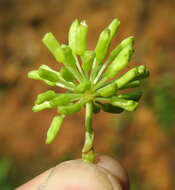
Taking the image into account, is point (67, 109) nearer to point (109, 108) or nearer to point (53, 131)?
point (53, 131)

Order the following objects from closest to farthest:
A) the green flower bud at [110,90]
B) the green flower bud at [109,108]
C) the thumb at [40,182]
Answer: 1. the green flower bud at [110,90]
2. the green flower bud at [109,108]
3. the thumb at [40,182]

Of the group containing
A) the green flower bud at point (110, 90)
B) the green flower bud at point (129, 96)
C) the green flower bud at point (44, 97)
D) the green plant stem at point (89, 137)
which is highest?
the green flower bud at point (44, 97)

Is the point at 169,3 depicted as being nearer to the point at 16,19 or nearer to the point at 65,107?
the point at 16,19

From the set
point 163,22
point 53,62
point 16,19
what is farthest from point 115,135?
point 16,19

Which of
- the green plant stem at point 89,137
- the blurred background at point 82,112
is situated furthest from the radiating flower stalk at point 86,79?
the blurred background at point 82,112

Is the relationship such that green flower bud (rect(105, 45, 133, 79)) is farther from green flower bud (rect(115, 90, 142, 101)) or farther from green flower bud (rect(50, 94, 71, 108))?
green flower bud (rect(50, 94, 71, 108))

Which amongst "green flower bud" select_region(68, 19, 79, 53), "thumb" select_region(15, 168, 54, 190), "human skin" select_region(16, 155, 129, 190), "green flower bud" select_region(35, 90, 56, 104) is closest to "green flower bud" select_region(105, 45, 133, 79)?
"green flower bud" select_region(68, 19, 79, 53)

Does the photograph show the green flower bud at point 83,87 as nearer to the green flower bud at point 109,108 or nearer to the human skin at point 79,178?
the green flower bud at point 109,108

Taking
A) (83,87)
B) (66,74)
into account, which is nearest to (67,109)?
(83,87)
